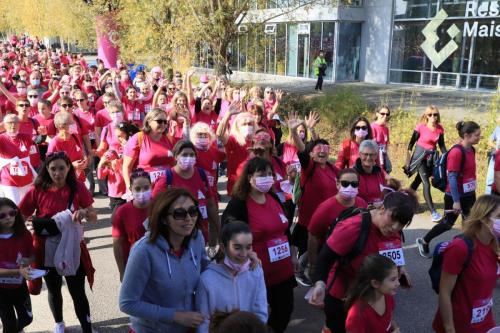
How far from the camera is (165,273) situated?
2.69m

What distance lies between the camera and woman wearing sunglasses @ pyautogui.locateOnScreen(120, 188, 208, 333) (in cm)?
262

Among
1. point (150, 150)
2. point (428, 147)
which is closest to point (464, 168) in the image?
point (428, 147)

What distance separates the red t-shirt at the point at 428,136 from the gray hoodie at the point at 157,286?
5660 millimetres

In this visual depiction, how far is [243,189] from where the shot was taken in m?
3.89

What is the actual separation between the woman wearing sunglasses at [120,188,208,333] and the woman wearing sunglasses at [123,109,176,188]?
2.83m

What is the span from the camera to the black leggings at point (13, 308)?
3844 mm

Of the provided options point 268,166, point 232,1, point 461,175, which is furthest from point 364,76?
point 268,166

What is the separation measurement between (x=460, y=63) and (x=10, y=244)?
71.8 feet

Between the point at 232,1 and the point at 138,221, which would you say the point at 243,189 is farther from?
the point at 232,1

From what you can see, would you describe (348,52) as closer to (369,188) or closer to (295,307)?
(369,188)

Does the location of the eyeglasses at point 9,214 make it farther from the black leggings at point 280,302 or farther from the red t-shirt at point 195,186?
the black leggings at point 280,302

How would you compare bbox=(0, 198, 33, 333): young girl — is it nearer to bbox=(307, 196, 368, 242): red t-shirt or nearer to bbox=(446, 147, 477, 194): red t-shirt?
bbox=(307, 196, 368, 242): red t-shirt

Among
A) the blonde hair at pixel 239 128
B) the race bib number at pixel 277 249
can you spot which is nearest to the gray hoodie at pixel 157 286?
the race bib number at pixel 277 249

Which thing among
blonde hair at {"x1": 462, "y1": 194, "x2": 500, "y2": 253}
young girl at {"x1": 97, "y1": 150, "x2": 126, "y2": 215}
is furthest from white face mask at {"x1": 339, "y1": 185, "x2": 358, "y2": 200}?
young girl at {"x1": 97, "y1": 150, "x2": 126, "y2": 215}
